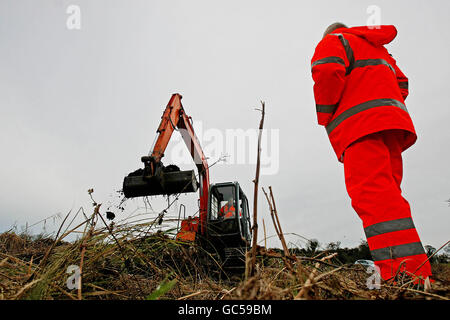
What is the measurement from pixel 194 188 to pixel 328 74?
2355 millimetres

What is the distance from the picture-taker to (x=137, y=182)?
3.60 metres

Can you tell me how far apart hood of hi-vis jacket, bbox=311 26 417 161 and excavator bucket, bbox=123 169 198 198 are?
201 centimetres

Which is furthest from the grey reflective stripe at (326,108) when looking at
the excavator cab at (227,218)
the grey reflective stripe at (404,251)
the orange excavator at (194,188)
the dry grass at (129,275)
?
the excavator cab at (227,218)

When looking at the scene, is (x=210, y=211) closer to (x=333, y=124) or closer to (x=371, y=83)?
(x=333, y=124)

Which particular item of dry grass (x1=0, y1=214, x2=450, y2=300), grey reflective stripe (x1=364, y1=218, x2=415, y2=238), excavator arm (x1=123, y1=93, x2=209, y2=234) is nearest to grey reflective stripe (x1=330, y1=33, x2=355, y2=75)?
grey reflective stripe (x1=364, y1=218, x2=415, y2=238)

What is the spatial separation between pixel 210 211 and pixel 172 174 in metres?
1.66

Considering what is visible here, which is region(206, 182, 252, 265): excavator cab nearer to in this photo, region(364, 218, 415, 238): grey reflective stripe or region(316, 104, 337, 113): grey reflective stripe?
region(316, 104, 337, 113): grey reflective stripe

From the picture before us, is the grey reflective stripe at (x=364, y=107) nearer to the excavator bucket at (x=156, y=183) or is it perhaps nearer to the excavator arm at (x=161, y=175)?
the excavator arm at (x=161, y=175)

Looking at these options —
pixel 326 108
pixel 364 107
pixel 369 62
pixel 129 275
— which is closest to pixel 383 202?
pixel 364 107

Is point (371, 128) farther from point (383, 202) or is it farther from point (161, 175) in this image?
point (161, 175)

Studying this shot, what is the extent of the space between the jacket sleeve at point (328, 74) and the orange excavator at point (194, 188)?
192 cm

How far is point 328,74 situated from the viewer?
7.21 ft

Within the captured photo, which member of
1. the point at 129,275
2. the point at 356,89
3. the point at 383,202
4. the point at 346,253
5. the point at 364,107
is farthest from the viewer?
the point at 346,253
